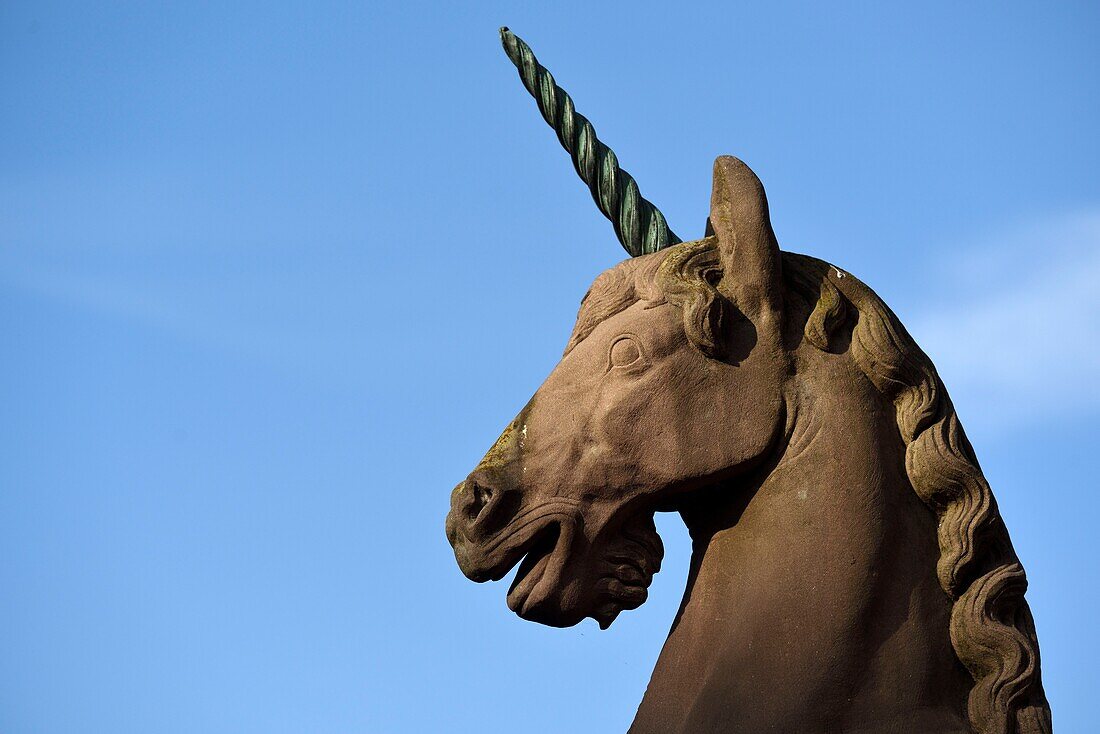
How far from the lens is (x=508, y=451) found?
542 centimetres

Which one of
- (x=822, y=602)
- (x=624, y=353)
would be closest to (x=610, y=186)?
(x=624, y=353)

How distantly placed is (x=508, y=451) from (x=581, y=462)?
27cm

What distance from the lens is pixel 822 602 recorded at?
507cm

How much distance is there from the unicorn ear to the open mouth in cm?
99

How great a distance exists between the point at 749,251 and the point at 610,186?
1023 mm

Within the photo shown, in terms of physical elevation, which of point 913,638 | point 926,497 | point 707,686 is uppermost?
point 926,497

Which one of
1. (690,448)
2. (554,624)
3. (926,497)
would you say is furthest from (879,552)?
(554,624)

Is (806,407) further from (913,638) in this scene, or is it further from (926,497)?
(913,638)

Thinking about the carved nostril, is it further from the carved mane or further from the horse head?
the carved mane

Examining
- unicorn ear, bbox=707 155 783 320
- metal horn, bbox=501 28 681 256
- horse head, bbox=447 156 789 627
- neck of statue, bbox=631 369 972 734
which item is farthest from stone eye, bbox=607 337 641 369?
metal horn, bbox=501 28 681 256

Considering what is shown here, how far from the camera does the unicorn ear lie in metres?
5.43

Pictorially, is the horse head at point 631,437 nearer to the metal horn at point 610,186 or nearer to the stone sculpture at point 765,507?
the stone sculpture at point 765,507

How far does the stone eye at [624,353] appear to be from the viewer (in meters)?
5.37

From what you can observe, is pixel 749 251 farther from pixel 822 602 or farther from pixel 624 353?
pixel 822 602
